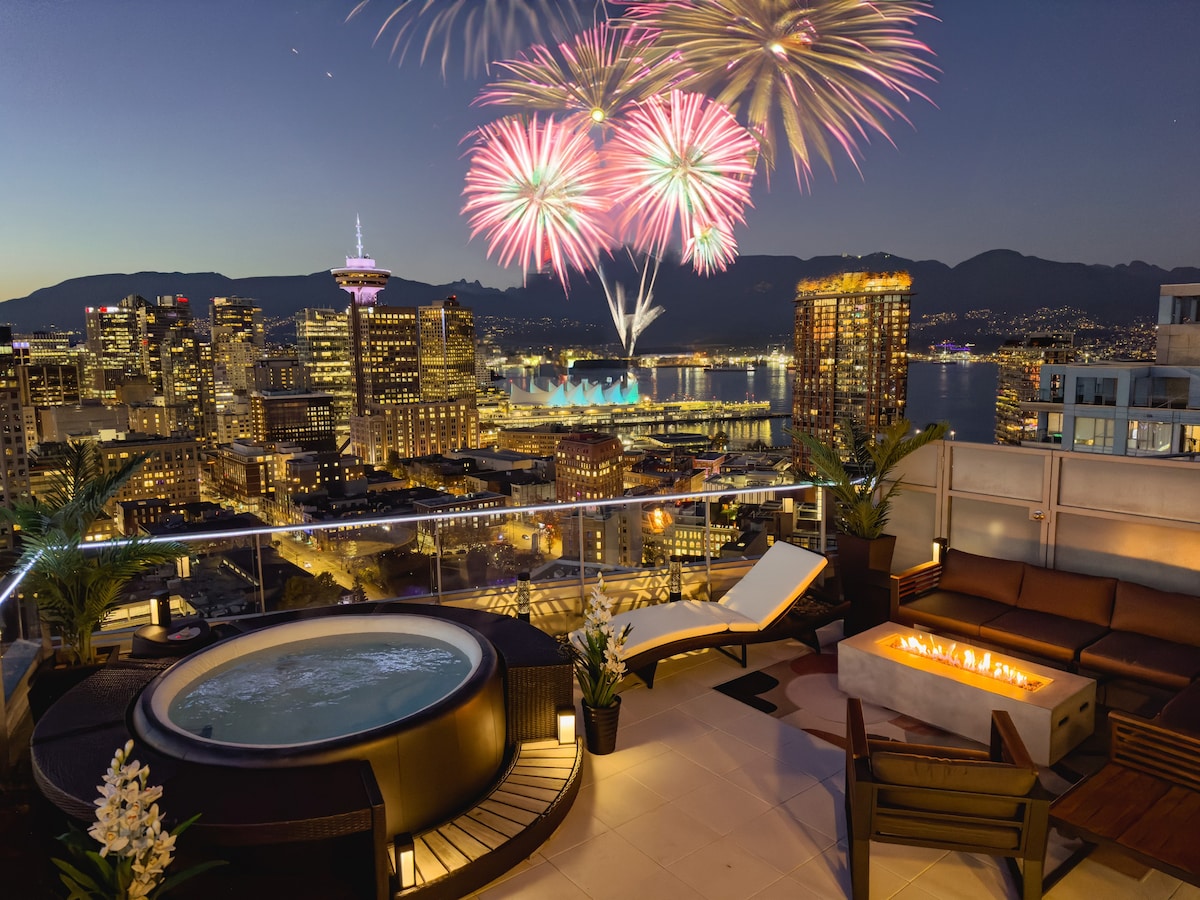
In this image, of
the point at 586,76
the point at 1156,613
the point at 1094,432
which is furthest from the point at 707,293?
the point at 1156,613

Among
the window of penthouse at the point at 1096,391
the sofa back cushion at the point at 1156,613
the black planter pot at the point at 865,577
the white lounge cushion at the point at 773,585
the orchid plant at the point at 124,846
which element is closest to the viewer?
the orchid plant at the point at 124,846

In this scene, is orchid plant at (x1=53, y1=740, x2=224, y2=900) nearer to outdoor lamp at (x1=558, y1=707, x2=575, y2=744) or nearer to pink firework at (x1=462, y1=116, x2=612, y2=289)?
outdoor lamp at (x1=558, y1=707, x2=575, y2=744)

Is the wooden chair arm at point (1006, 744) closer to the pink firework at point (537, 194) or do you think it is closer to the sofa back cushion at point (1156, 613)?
the sofa back cushion at point (1156, 613)

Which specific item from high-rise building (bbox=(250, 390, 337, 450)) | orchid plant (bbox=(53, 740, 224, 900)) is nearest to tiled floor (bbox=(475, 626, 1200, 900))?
orchid plant (bbox=(53, 740, 224, 900))

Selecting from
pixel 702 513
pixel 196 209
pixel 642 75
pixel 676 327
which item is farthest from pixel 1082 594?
pixel 676 327

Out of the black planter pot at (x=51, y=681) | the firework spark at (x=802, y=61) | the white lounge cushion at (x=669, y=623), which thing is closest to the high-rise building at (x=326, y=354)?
the firework spark at (x=802, y=61)

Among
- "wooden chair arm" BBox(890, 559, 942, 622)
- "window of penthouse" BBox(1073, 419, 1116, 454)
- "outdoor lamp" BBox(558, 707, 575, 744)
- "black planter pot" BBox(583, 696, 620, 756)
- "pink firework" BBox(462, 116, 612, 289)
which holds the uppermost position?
"pink firework" BBox(462, 116, 612, 289)
